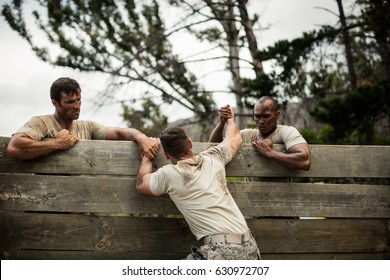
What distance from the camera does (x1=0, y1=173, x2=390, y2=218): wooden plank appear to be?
3.26 meters

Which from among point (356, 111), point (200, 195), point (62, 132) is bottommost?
point (200, 195)

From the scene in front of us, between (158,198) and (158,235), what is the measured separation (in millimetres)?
284

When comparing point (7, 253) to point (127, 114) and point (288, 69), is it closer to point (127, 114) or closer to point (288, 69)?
point (288, 69)

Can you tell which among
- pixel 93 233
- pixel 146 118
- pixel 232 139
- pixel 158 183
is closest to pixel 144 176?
pixel 158 183

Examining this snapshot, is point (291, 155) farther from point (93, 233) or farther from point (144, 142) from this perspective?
point (93, 233)

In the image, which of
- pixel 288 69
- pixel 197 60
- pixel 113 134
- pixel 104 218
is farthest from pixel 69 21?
pixel 104 218

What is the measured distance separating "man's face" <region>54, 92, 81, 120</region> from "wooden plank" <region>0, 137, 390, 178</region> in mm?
435

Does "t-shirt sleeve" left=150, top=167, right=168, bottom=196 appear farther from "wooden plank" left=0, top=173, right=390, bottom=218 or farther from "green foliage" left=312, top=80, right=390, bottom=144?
"green foliage" left=312, top=80, right=390, bottom=144

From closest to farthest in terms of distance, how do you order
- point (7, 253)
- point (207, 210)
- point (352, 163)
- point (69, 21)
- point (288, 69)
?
point (207, 210)
point (7, 253)
point (352, 163)
point (288, 69)
point (69, 21)

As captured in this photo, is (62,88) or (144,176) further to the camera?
(62,88)

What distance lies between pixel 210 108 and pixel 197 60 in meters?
1.70

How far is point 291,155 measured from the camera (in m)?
3.41

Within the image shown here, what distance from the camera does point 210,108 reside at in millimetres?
13969

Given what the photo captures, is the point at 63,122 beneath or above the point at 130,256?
above
